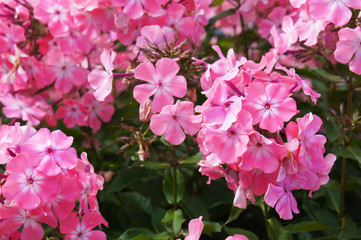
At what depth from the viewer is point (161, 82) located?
1007mm

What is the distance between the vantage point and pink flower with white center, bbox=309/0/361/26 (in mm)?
1026

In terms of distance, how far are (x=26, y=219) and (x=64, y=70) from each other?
1.82 ft

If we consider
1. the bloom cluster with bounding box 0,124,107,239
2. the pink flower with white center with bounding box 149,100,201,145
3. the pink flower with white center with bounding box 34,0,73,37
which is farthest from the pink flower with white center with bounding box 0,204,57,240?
the pink flower with white center with bounding box 34,0,73,37

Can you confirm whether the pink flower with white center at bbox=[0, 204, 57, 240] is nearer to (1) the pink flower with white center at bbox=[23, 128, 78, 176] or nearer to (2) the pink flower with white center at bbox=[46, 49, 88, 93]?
(1) the pink flower with white center at bbox=[23, 128, 78, 176]

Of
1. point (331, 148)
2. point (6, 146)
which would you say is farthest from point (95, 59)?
point (331, 148)

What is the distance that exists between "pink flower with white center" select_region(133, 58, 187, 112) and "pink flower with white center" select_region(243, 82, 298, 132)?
0.15m

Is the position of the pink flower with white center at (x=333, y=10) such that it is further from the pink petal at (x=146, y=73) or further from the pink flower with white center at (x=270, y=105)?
the pink petal at (x=146, y=73)

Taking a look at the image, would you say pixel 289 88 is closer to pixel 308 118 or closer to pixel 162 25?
pixel 308 118

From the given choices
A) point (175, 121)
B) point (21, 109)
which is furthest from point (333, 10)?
point (21, 109)

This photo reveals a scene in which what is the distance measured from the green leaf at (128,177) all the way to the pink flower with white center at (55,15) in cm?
40

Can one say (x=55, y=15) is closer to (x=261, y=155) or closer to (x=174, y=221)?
(x=174, y=221)

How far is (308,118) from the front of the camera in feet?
3.06

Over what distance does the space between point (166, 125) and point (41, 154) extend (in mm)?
234

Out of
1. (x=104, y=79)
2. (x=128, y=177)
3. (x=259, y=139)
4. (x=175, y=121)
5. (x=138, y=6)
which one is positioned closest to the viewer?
(x=259, y=139)
